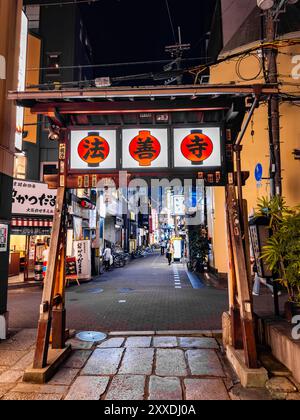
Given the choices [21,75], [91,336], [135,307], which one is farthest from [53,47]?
[91,336]

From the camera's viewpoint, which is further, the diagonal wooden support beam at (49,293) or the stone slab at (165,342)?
the stone slab at (165,342)

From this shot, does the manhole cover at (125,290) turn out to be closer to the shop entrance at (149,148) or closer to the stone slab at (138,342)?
the stone slab at (138,342)

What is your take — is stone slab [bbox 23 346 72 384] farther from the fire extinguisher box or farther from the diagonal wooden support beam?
the fire extinguisher box

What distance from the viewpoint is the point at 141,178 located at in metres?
6.94

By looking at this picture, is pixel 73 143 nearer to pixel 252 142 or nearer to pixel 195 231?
pixel 252 142

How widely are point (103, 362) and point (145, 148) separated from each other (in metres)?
4.80

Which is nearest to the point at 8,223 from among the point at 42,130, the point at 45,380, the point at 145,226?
the point at 45,380

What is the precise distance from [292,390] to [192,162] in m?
4.74

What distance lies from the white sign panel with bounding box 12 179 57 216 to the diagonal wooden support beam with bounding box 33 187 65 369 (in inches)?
441

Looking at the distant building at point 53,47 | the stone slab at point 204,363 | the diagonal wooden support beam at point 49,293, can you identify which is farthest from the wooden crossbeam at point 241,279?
the distant building at point 53,47

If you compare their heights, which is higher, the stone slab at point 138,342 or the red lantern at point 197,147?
the red lantern at point 197,147

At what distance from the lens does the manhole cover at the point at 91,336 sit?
293 inches

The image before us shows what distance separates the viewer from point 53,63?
2352 cm

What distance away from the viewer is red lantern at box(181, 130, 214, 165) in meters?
6.76
